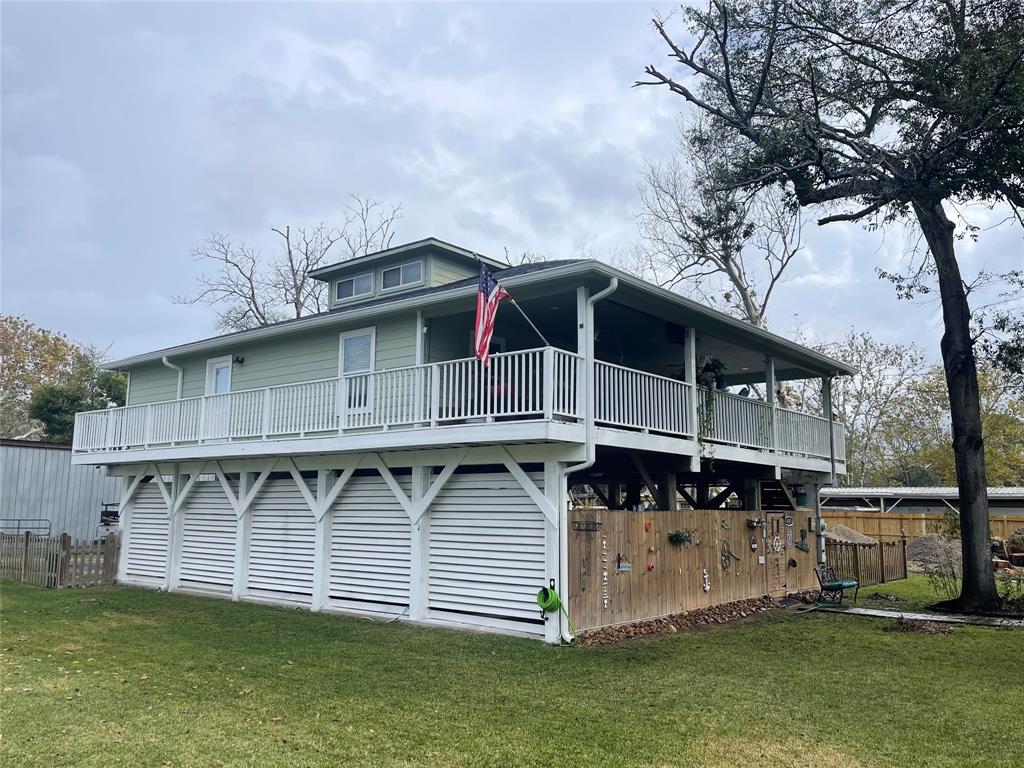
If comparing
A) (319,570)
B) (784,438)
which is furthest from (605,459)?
(319,570)

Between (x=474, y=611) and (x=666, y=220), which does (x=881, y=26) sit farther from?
(x=666, y=220)

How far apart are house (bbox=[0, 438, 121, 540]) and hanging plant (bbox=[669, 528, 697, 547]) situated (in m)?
17.3

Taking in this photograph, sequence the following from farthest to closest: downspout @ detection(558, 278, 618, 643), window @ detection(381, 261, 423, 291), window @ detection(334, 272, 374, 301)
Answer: window @ detection(334, 272, 374, 301) < window @ detection(381, 261, 423, 291) < downspout @ detection(558, 278, 618, 643)

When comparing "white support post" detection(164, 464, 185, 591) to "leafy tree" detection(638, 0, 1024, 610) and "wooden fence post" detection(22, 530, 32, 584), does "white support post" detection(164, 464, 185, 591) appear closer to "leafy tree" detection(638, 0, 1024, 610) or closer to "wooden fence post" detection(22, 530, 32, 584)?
"wooden fence post" detection(22, 530, 32, 584)

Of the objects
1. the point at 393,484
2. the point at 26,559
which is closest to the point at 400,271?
the point at 393,484

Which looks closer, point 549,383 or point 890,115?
point 549,383

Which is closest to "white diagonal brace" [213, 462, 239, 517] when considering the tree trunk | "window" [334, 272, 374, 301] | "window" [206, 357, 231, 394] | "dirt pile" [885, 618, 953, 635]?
"window" [206, 357, 231, 394]

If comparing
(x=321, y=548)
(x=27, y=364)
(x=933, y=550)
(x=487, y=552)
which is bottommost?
(x=933, y=550)

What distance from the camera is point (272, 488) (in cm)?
1470

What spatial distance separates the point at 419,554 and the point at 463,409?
8.21ft

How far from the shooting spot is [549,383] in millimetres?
10102

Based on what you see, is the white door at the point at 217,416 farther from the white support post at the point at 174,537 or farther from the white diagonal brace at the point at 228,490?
the white support post at the point at 174,537

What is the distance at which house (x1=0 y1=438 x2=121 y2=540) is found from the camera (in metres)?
22.0

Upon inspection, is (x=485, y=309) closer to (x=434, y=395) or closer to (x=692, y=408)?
(x=434, y=395)
